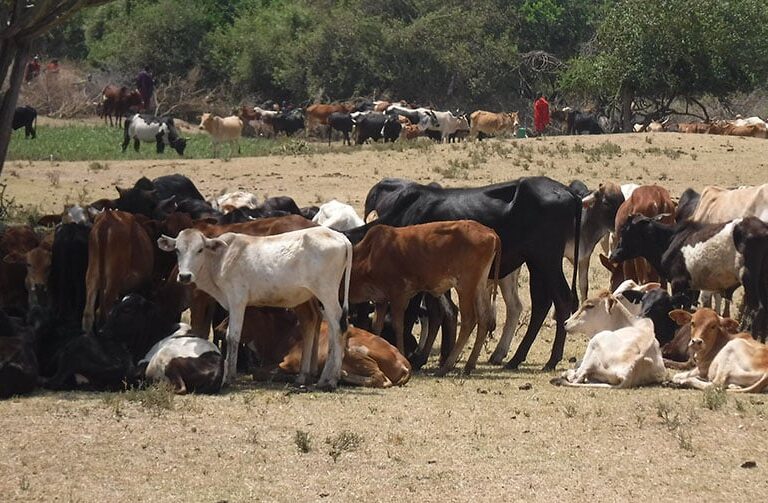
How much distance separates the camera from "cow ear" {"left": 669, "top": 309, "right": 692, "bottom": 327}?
43.2ft

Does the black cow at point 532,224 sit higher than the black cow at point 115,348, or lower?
higher

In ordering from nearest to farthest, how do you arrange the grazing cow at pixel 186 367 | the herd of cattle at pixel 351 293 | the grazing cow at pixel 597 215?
the grazing cow at pixel 186 367 → the herd of cattle at pixel 351 293 → the grazing cow at pixel 597 215

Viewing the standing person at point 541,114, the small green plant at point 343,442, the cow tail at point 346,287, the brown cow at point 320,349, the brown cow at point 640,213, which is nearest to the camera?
the small green plant at point 343,442

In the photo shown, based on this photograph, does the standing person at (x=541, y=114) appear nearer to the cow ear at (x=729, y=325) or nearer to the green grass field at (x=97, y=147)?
the green grass field at (x=97, y=147)

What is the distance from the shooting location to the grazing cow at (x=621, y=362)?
12414mm

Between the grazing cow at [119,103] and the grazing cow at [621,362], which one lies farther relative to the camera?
the grazing cow at [119,103]

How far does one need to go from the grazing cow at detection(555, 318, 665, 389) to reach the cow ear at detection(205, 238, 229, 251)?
10.2ft

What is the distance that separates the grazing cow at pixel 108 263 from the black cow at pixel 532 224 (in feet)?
9.57

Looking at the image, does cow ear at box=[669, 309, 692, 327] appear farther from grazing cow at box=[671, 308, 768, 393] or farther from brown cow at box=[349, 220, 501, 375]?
brown cow at box=[349, 220, 501, 375]

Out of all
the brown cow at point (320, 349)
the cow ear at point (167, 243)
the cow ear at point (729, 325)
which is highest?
the cow ear at point (167, 243)

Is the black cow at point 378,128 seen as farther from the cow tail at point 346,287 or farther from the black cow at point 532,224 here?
the cow tail at point 346,287

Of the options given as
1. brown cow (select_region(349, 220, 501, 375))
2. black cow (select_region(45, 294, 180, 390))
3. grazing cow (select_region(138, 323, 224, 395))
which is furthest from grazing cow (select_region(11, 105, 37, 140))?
grazing cow (select_region(138, 323, 224, 395))

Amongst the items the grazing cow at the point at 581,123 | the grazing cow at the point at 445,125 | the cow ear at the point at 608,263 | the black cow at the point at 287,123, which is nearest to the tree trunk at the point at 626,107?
the grazing cow at the point at 581,123

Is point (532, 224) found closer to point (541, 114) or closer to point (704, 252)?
point (704, 252)
